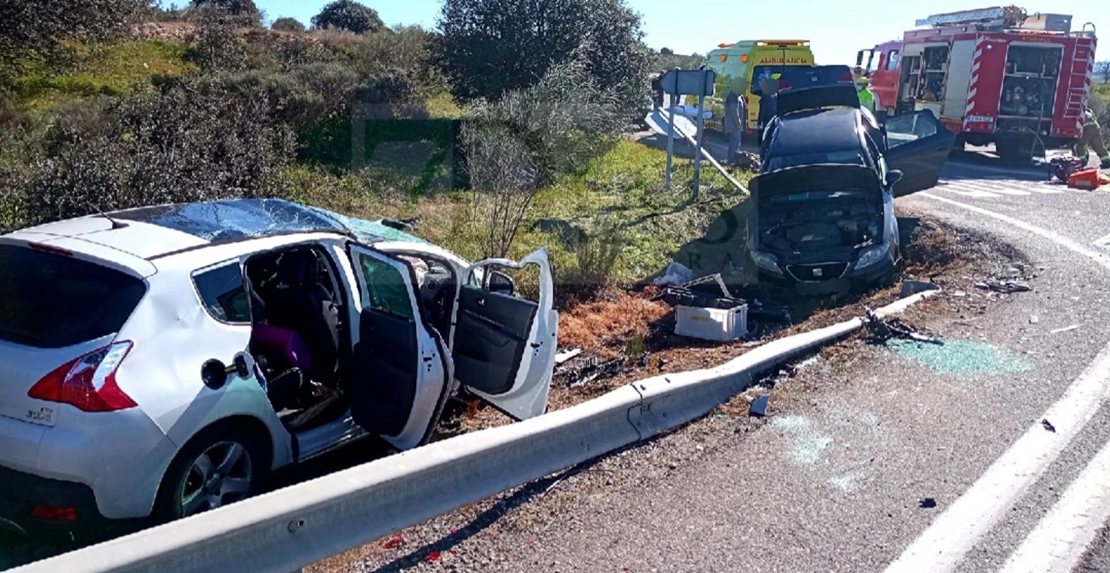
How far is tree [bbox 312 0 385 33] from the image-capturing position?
3947 centimetres

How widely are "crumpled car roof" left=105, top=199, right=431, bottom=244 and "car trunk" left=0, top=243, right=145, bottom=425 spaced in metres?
0.61

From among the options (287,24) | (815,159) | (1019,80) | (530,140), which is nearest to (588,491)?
(815,159)

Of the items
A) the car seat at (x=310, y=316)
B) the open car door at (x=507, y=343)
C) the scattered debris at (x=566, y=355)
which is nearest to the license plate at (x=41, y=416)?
the car seat at (x=310, y=316)

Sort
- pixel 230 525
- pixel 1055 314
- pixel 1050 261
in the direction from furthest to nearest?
pixel 1050 261 < pixel 1055 314 < pixel 230 525

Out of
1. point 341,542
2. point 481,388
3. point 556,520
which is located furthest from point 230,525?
point 481,388

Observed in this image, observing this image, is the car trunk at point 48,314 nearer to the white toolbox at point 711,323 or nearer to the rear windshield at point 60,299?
the rear windshield at point 60,299

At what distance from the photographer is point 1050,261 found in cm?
1002

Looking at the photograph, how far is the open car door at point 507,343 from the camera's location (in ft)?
18.2

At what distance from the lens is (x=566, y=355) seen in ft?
26.5

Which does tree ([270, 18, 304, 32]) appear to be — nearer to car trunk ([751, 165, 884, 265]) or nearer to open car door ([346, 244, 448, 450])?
car trunk ([751, 165, 884, 265])

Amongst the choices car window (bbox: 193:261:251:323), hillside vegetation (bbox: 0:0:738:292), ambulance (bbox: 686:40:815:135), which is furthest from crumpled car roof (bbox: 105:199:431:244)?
ambulance (bbox: 686:40:815:135)

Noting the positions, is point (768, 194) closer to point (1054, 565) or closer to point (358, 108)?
point (1054, 565)

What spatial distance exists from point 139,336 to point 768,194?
8.47 metres

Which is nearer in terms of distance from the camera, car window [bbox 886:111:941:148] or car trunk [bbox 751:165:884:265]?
car trunk [bbox 751:165:884:265]
